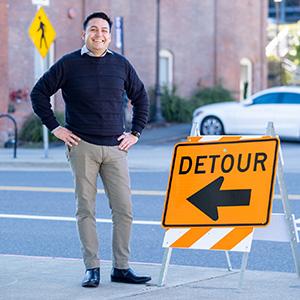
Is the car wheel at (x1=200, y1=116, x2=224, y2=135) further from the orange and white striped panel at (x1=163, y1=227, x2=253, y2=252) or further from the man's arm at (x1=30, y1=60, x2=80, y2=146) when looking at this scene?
the man's arm at (x1=30, y1=60, x2=80, y2=146)

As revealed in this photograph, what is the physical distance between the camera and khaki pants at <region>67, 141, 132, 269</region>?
7.68m

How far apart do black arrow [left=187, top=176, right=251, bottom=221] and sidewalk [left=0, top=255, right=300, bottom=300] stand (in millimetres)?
629

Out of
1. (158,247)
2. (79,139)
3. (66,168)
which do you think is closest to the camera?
(79,139)

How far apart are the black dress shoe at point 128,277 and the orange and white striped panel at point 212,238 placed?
341 mm

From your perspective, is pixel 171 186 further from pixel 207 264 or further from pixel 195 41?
pixel 195 41

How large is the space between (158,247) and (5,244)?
172cm

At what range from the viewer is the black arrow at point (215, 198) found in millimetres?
7684

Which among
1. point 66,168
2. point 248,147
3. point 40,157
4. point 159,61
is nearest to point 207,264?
point 248,147

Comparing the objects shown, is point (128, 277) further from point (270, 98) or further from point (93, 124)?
point (270, 98)

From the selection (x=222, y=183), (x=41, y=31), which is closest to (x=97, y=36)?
(x=222, y=183)

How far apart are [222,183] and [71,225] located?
456 centimetres

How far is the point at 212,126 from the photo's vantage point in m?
26.5

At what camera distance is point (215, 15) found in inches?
1371

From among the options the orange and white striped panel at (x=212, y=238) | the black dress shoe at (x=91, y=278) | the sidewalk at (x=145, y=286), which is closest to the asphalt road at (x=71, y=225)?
the sidewalk at (x=145, y=286)
